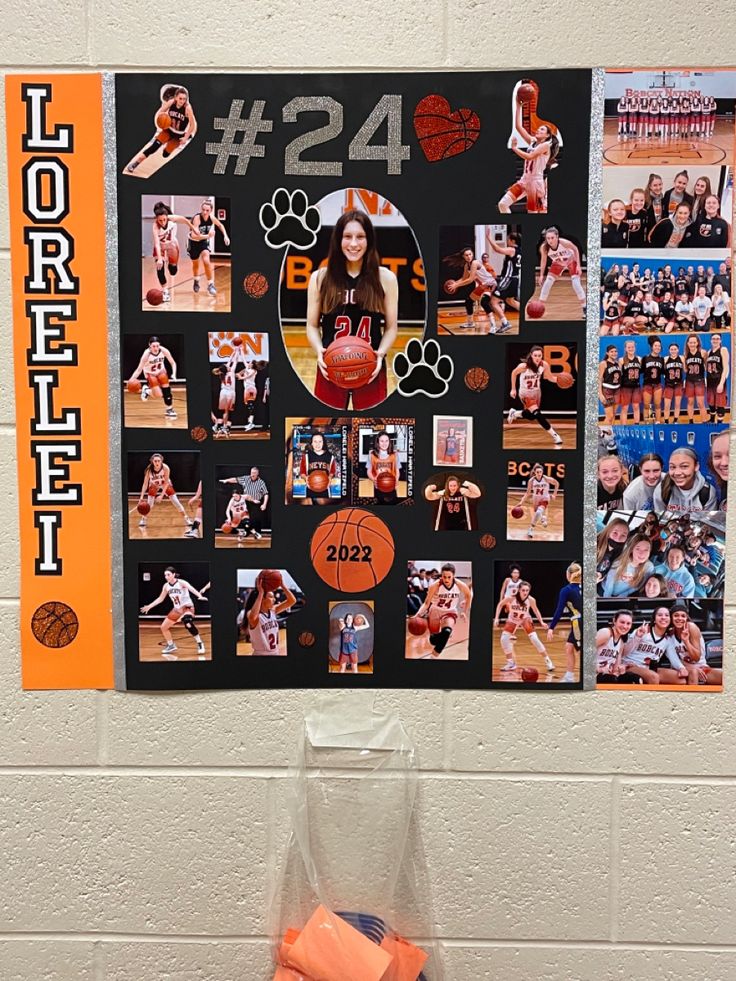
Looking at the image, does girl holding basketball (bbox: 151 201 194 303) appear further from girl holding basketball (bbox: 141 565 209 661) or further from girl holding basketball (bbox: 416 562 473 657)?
girl holding basketball (bbox: 416 562 473 657)

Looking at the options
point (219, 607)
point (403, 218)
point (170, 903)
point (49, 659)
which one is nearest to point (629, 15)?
point (403, 218)

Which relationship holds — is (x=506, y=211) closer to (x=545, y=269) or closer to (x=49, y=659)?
(x=545, y=269)

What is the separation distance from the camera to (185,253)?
1.14 meters

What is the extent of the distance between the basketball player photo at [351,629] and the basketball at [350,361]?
331mm

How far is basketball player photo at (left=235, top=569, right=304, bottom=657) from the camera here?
1.17 metres

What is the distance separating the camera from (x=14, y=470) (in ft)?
3.82

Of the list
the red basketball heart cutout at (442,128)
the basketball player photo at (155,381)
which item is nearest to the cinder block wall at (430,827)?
the basketball player photo at (155,381)

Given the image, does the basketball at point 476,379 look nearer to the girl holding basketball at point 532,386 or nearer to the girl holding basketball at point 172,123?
→ the girl holding basketball at point 532,386

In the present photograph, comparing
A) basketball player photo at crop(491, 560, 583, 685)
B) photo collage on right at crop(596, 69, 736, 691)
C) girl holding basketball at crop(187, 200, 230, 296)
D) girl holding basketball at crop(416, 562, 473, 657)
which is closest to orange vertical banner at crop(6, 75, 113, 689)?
→ girl holding basketball at crop(187, 200, 230, 296)

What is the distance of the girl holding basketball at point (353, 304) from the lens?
1.13m

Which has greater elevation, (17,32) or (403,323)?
(17,32)

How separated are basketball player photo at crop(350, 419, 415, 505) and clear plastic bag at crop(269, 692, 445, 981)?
12.2 inches

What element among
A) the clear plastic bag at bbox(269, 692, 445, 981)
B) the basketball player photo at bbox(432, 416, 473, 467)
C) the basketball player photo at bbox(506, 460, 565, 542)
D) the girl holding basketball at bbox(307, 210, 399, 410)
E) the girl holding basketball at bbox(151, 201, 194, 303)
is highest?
the girl holding basketball at bbox(151, 201, 194, 303)

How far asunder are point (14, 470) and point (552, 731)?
2.98ft
